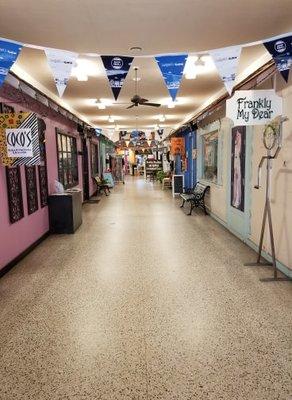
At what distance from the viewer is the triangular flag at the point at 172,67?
3453mm

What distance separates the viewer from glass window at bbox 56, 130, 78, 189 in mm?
7270

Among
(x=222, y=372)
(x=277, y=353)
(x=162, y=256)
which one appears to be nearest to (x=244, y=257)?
(x=162, y=256)

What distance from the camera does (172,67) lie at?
3.53 m

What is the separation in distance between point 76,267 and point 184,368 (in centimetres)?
243

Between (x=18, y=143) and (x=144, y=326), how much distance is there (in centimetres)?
273

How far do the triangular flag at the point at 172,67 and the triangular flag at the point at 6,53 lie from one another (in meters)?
1.53

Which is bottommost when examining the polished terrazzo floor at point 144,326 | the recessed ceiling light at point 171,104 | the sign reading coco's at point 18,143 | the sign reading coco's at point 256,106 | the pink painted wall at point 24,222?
the polished terrazzo floor at point 144,326

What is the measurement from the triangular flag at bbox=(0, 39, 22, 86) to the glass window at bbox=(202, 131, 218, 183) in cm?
506

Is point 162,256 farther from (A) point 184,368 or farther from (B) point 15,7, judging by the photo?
(B) point 15,7

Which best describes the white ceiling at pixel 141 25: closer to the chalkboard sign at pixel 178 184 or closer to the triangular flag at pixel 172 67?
the triangular flag at pixel 172 67

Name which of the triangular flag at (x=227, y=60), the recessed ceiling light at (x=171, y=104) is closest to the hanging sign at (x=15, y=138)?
the triangular flag at (x=227, y=60)

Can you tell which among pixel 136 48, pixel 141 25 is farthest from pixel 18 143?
pixel 141 25

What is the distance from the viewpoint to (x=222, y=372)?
2109 mm

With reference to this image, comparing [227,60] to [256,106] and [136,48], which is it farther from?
[136,48]
